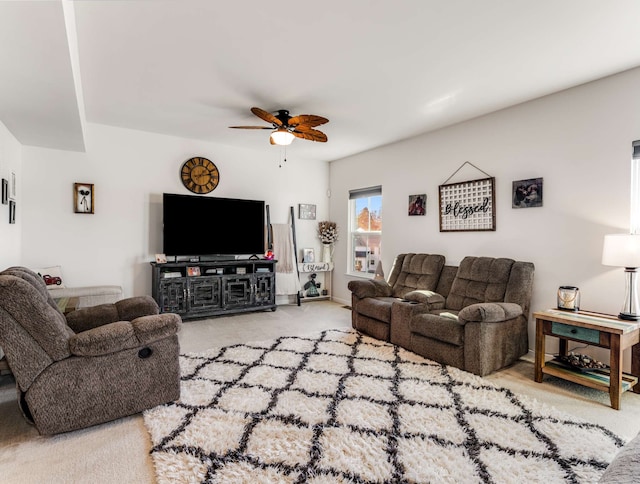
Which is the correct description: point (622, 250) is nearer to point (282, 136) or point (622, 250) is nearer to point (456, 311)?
point (456, 311)

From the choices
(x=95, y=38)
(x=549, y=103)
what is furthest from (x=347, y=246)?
(x=95, y=38)

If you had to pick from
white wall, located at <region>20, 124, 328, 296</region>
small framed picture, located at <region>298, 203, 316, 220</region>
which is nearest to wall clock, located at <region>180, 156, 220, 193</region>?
white wall, located at <region>20, 124, 328, 296</region>

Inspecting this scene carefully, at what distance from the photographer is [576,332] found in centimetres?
261

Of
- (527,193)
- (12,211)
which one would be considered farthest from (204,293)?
(527,193)

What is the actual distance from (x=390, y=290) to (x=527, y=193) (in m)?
1.81

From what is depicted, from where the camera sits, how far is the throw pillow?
388cm

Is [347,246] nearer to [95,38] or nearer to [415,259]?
[415,259]

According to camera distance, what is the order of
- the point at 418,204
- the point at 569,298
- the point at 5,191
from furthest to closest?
the point at 418,204 → the point at 5,191 → the point at 569,298

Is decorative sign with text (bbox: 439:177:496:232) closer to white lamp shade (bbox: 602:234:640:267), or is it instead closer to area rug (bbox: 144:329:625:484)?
white lamp shade (bbox: 602:234:640:267)

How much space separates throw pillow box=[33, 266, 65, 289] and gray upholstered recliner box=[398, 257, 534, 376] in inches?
152

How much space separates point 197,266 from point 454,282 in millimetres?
3246

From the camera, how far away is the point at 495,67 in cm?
276

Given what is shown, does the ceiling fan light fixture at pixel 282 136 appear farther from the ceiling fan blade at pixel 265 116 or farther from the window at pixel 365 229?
the window at pixel 365 229

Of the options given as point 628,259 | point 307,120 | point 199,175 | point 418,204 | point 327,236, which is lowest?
point 628,259
